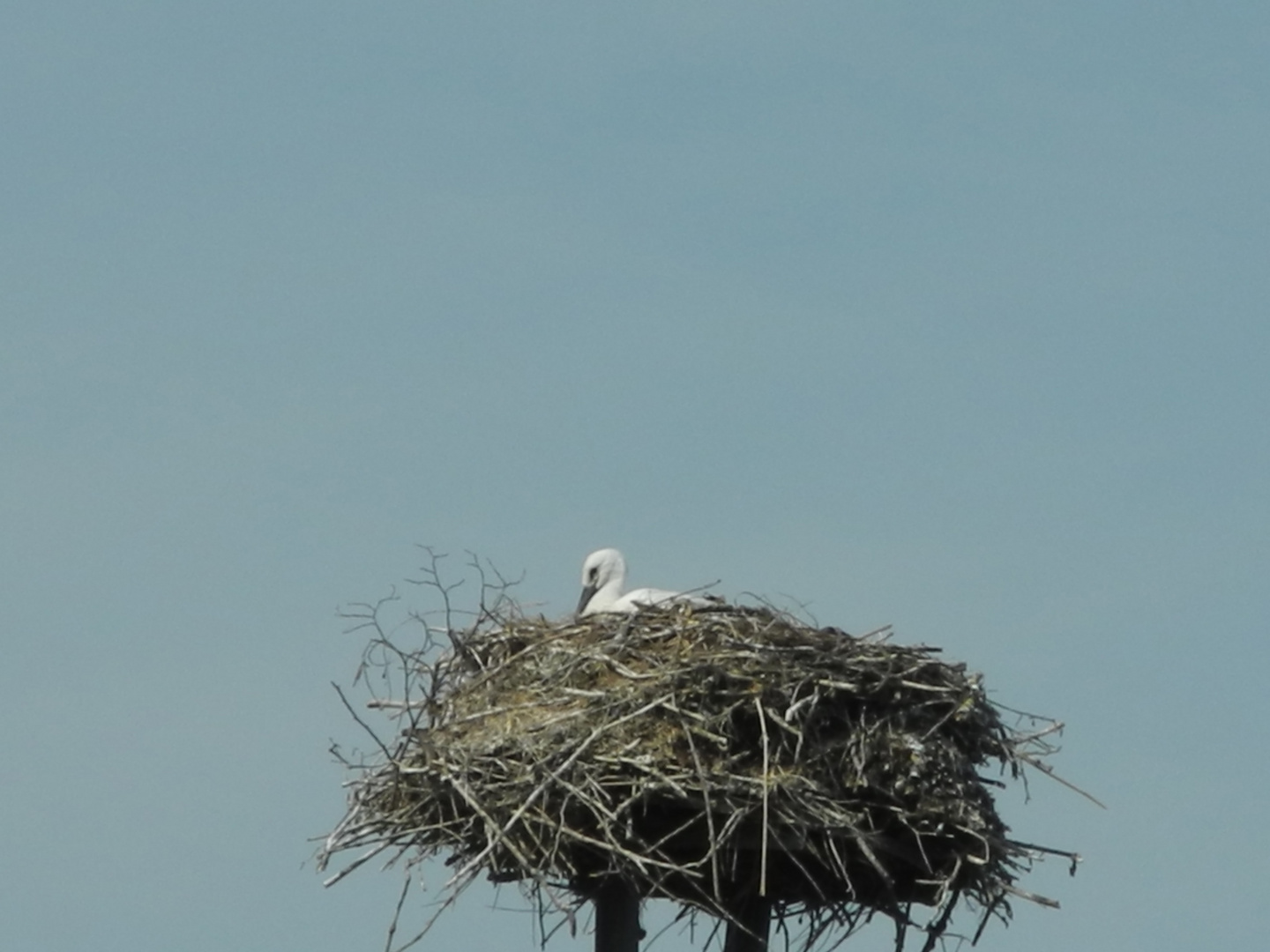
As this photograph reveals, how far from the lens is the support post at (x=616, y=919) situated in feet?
27.0

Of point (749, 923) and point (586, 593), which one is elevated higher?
point (586, 593)

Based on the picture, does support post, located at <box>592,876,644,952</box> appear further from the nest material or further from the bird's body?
the bird's body

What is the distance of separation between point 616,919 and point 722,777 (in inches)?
25.5

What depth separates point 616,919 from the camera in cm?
825

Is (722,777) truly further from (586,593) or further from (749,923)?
(586,593)

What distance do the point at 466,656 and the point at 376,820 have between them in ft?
3.82

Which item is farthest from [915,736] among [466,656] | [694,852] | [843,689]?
[466,656]

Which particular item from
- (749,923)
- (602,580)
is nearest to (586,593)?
(602,580)

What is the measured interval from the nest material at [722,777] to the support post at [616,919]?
0.08 m

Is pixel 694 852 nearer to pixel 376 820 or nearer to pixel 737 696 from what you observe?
pixel 737 696

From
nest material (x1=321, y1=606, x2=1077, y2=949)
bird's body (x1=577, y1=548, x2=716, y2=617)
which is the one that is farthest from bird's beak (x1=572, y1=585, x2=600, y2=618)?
nest material (x1=321, y1=606, x2=1077, y2=949)

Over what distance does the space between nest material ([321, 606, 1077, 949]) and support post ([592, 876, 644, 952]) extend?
8 cm

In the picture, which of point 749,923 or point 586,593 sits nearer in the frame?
point 749,923

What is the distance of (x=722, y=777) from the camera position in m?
8.16
